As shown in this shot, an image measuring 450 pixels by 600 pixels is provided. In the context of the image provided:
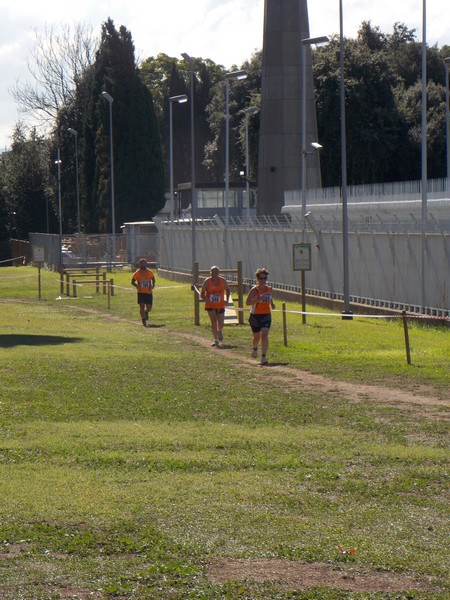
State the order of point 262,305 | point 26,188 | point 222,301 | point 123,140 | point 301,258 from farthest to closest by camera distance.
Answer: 1. point 26,188
2. point 123,140
3. point 301,258
4. point 222,301
5. point 262,305

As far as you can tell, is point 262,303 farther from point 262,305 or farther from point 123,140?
point 123,140

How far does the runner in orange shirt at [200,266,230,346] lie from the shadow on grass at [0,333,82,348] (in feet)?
10.5

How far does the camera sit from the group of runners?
2223 cm

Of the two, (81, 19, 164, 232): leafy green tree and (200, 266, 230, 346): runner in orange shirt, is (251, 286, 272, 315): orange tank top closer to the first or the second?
(200, 266, 230, 346): runner in orange shirt

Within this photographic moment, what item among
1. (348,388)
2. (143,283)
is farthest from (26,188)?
(348,388)

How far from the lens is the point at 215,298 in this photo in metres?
25.7

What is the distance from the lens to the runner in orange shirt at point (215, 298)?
2536 centimetres

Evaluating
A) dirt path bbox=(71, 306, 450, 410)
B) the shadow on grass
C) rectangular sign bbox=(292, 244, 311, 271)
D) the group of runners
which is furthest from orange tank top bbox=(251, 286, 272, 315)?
rectangular sign bbox=(292, 244, 311, 271)

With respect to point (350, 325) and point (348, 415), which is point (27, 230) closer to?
point (350, 325)

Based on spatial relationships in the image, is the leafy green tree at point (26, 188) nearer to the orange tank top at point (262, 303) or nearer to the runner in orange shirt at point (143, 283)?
the runner in orange shirt at point (143, 283)

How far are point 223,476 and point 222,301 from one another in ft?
48.1

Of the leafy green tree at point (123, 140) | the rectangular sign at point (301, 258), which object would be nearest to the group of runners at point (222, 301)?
the rectangular sign at point (301, 258)

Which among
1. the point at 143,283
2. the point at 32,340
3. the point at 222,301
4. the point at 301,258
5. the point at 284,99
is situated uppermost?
the point at 284,99

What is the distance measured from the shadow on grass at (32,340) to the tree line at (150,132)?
49712 mm
